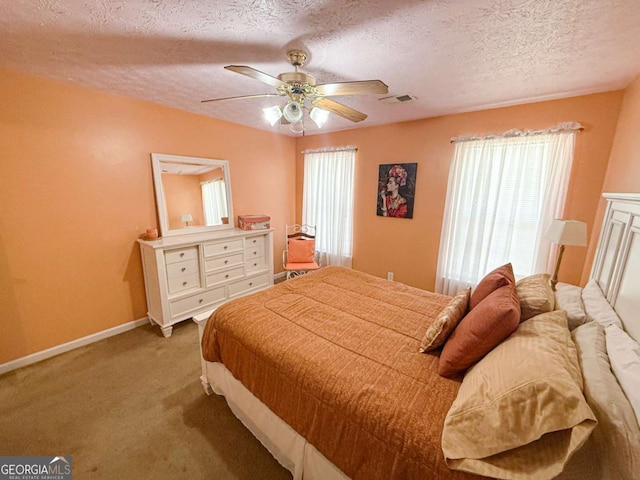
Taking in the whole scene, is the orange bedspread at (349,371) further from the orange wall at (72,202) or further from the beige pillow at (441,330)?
the orange wall at (72,202)

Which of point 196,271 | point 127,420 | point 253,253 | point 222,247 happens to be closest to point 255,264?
point 253,253

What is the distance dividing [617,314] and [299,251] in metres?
3.06

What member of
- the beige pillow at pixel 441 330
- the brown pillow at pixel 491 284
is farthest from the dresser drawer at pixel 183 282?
the brown pillow at pixel 491 284

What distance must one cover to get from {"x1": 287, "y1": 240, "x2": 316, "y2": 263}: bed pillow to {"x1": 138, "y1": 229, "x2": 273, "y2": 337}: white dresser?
1.42ft

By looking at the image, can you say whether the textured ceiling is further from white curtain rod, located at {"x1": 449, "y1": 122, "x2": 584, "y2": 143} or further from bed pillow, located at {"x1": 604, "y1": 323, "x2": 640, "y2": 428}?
bed pillow, located at {"x1": 604, "y1": 323, "x2": 640, "y2": 428}

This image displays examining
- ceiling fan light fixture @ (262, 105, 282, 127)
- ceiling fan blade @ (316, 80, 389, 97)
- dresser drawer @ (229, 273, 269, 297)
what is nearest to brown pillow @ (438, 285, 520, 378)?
ceiling fan blade @ (316, 80, 389, 97)

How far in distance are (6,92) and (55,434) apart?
8.00ft

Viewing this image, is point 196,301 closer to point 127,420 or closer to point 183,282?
point 183,282

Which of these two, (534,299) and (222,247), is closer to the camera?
(534,299)

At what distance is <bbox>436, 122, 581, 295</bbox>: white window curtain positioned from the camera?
232 cm

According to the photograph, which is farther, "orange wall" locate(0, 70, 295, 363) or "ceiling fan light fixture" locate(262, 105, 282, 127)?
"orange wall" locate(0, 70, 295, 363)

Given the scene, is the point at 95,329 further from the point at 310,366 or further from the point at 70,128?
the point at 310,366

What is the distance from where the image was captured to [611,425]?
0.75 metres

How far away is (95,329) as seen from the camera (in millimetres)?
2525
